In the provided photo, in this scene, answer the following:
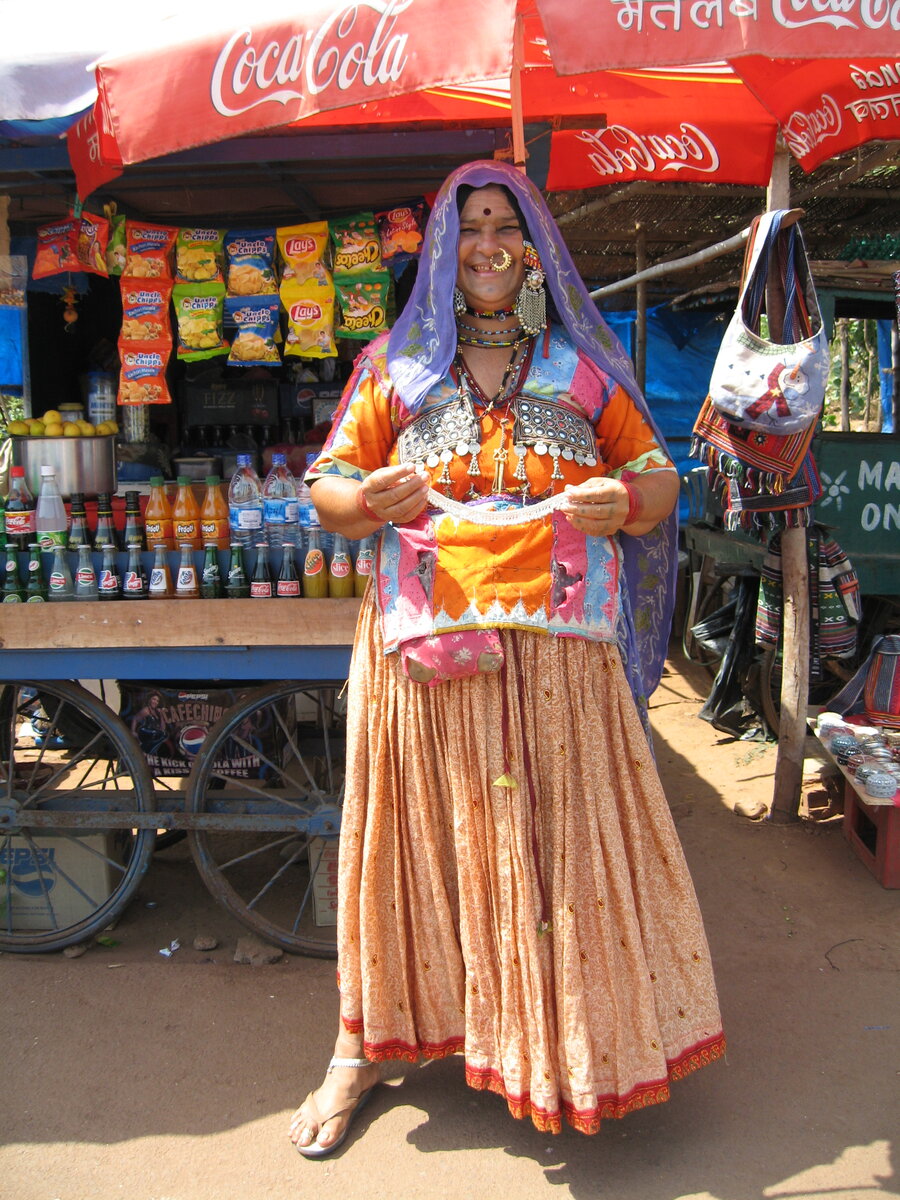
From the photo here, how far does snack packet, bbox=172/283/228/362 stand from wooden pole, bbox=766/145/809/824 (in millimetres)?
2078

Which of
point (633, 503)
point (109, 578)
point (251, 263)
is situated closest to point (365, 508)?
point (633, 503)

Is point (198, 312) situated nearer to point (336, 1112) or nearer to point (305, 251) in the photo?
point (305, 251)

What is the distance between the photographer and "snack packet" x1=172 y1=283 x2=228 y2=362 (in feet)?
10.6

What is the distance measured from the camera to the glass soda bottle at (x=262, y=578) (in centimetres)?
297

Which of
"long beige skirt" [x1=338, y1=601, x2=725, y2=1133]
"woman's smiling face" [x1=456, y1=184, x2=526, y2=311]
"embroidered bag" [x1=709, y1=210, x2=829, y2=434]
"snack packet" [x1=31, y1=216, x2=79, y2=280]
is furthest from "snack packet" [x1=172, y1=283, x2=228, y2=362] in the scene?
"embroidered bag" [x1=709, y1=210, x2=829, y2=434]

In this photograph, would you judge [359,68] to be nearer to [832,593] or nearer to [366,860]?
[366,860]

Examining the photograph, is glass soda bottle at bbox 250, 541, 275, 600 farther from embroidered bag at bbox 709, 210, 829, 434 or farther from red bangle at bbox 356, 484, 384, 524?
embroidered bag at bbox 709, 210, 829, 434

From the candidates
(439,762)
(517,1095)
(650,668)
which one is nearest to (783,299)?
(650,668)

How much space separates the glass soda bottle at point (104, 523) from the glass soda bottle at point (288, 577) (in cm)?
57

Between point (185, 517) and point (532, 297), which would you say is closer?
point (532, 297)

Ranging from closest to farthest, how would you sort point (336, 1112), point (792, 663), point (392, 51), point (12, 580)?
point (392, 51)
point (336, 1112)
point (12, 580)
point (792, 663)

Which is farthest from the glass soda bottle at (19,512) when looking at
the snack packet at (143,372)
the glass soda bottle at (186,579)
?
the glass soda bottle at (186,579)

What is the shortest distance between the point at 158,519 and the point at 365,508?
125 centimetres

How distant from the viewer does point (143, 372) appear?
10.8ft
